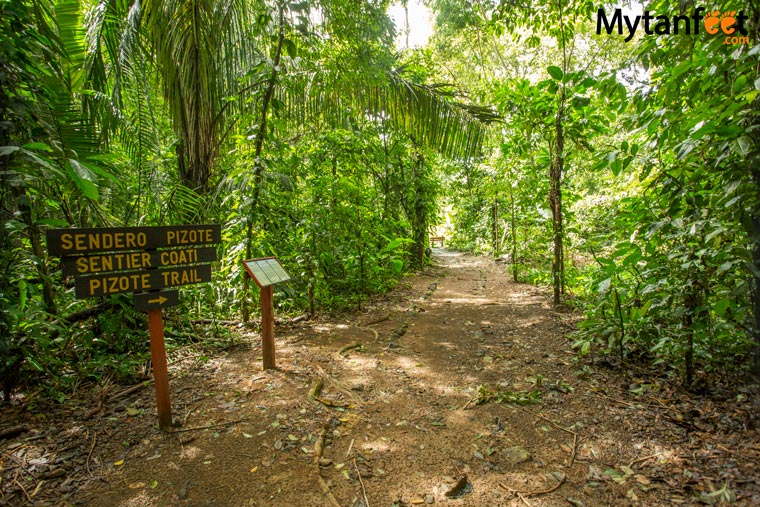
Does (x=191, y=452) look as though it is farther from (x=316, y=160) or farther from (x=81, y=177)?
(x=316, y=160)

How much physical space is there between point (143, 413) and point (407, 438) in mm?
1911

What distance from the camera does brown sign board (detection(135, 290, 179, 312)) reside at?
2.53m

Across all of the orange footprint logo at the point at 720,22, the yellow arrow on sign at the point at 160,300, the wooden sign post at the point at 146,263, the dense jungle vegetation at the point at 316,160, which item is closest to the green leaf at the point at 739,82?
the dense jungle vegetation at the point at 316,160

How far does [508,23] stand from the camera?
512cm

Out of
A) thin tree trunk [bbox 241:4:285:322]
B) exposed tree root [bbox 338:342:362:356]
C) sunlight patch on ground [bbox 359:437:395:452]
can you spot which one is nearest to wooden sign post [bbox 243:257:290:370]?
exposed tree root [bbox 338:342:362:356]

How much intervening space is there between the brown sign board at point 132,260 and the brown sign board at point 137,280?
0.04 meters

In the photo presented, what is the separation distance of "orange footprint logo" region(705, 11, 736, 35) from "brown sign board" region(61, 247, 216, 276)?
3.45 metres

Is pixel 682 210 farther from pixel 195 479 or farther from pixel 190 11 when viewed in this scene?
pixel 190 11

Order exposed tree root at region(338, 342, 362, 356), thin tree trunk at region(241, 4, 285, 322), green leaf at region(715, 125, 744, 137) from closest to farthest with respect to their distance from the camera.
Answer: green leaf at region(715, 125, 744, 137) < exposed tree root at region(338, 342, 362, 356) < thin tree trunk at region(241, 4, 285, 322)

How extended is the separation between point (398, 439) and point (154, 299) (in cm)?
187

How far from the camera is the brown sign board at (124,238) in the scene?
218 centimetres

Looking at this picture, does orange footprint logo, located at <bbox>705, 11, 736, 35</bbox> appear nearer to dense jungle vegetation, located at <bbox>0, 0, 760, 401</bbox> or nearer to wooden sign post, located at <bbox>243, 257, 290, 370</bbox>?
dense jungle vegetation, located at <bbox>0, 0, 760, 401</bbox>

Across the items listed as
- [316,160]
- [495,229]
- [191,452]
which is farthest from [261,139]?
[495,229]

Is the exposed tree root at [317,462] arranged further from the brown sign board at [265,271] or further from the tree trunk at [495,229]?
the tree trunk at [495,229]
